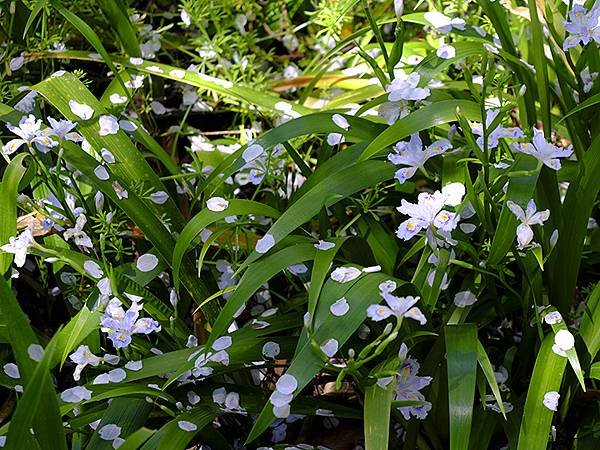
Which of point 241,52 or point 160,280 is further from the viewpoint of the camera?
point 241,52

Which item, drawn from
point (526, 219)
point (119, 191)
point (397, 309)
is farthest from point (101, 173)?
point (526, 219)

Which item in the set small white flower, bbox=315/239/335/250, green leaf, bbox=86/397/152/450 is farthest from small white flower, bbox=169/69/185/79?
green leaf, bbox=86/397/152/450

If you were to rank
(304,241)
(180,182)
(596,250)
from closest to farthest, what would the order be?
1. (304,241)
2. (596,250)
3. (180,182)

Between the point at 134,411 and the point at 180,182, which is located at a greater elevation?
the point at 180,182

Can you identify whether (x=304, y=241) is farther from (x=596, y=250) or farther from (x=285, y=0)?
(x=285, y=0)

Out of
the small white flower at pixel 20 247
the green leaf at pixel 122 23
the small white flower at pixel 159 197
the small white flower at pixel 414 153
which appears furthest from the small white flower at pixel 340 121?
the green leaf at pixel 122 23

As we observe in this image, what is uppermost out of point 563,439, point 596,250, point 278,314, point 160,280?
point 160,280

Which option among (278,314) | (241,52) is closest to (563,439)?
(278,314)
